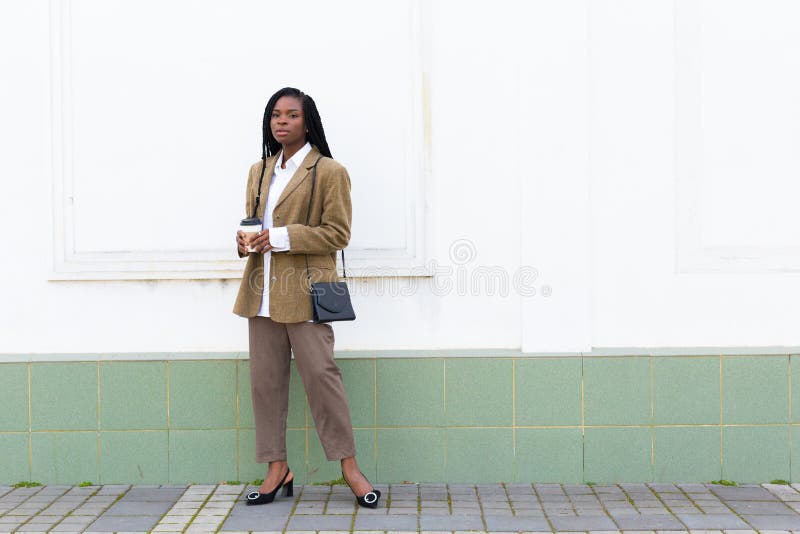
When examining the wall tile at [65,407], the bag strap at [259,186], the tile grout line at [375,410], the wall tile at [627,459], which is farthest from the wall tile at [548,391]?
the wall tile at [65,407]

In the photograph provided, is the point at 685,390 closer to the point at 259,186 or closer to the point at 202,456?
the point at 259,186

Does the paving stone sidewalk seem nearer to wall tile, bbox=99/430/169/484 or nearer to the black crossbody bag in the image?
wall tile, bbox=99/430/169/484

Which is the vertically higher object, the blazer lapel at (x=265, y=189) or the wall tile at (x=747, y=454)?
the blazer lapel at (x=265, y=189)

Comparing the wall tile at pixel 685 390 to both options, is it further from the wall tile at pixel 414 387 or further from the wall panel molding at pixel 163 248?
the wall panel molding at pixel 163 248

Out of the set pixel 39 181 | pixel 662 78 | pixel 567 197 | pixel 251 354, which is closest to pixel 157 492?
pixel 251 354

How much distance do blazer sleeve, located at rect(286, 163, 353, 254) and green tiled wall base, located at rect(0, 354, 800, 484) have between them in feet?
2.67

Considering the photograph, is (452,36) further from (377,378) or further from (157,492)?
(157,492)

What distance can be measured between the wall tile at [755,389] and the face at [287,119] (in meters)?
2.70

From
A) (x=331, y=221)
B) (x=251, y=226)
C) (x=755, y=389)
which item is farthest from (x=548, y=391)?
(x=251, y=226)

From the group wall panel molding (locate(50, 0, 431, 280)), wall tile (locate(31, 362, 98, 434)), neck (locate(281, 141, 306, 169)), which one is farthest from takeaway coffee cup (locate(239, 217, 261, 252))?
wall tile (locate(31, 362, 98, 434))

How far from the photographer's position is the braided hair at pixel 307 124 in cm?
437

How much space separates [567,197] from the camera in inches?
185

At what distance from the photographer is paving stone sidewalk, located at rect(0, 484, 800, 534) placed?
405 cm

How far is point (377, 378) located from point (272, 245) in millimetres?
1074
